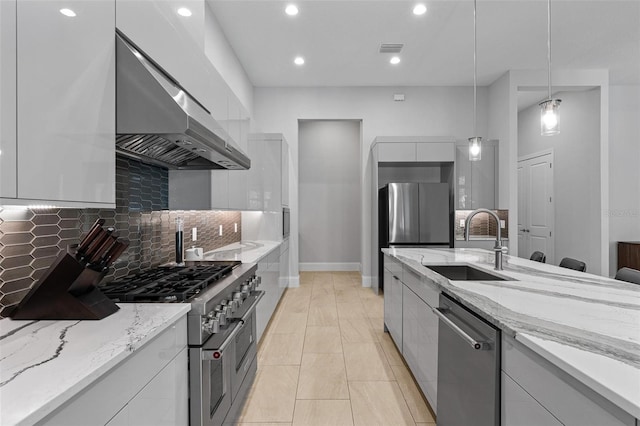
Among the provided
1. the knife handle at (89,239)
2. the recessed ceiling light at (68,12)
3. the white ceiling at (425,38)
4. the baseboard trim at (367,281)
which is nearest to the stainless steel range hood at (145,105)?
the recessed ceiling light at (68,12)

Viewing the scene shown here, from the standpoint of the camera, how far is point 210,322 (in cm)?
152

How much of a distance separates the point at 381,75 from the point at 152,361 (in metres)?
5.12

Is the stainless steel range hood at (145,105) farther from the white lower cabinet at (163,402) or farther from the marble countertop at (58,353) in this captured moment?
the white lower cabinet at (163,402)

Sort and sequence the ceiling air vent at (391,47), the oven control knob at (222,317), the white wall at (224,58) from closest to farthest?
1. the oven control knob at (222,317)
2. the white wall at (224,58)
3. the ceiling air vent at (391,47)

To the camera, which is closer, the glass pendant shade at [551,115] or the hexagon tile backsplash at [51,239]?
the hexagon tile backsplash at [51,239]

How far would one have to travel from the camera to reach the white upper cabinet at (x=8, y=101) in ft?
2.60

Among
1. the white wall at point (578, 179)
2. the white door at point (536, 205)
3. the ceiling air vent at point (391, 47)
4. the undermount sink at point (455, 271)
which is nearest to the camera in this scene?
the undermount sink at point (455, 271)

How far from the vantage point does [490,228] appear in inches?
219

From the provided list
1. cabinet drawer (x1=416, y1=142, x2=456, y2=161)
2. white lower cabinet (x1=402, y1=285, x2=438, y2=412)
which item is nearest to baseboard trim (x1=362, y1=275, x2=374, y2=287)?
cabinet drawer (x1=416, y1=142, x2=456, y2=161)

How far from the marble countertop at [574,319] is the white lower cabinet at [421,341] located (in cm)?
31

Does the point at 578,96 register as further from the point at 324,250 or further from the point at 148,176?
the point at 148,176

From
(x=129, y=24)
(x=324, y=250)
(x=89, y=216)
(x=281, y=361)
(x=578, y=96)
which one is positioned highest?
(x=578, y=96)

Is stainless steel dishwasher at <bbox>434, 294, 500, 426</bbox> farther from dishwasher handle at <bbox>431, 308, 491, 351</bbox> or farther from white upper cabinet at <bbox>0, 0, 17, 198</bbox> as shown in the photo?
white upper cabinet at <bbox>0, 0, 17, 198</bbox>

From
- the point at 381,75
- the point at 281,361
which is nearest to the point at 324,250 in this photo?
the point at 381,75
